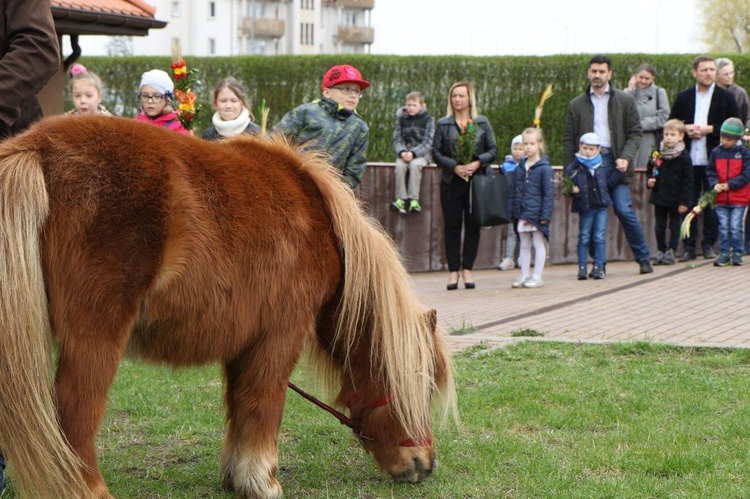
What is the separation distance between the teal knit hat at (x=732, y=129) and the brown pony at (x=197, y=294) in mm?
9117

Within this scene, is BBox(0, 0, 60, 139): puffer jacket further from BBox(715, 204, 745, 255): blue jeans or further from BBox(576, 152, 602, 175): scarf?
BBox(715, 204, 745, 255): blue jeans

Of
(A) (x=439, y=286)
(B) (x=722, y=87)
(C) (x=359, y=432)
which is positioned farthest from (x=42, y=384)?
(B) (x=722, y=87)

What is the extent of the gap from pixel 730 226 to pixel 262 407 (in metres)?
10.1

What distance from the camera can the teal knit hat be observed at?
12398mm

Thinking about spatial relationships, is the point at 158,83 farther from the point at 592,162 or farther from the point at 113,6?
the point at 113,6

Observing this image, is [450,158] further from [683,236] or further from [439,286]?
[683,236]

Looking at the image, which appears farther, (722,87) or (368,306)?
(722,87)

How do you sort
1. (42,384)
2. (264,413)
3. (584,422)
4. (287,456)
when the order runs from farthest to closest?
(584,422) → (287,456) → (264,413) → (42,384)

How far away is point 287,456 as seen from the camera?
16.2ft

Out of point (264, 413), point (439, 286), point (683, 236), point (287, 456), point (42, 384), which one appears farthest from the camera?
point (683, 236)

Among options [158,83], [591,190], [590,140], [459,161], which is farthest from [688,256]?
[158,83]

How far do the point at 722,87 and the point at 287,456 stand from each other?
1109cm

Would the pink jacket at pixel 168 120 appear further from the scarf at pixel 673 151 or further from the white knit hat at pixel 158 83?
the scarf at pixel 673 151

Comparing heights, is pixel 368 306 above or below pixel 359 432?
above
